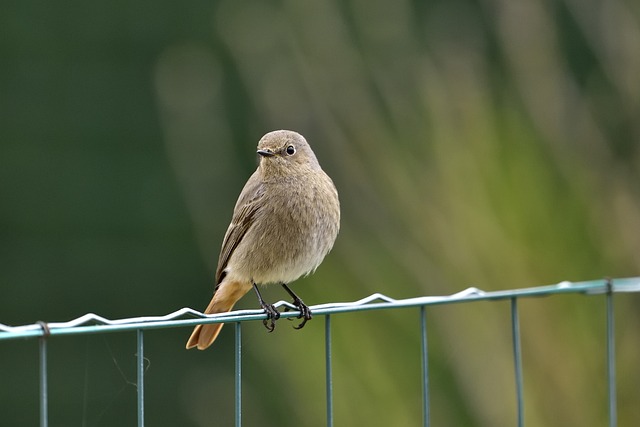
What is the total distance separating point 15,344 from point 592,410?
3024 mm

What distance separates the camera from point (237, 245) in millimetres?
3961

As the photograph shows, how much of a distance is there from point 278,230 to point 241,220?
0.61 feet

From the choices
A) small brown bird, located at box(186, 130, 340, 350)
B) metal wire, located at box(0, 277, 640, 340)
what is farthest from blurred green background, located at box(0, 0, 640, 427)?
metal wire, located at box(0, 277, 640, 340)

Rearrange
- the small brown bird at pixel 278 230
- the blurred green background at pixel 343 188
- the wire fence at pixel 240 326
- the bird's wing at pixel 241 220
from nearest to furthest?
the wire fence at pixel 240 326, the small brown bird at pixel 278 230, the bird's wing at pixel 241 220, the blurred green background at pixel 343 188

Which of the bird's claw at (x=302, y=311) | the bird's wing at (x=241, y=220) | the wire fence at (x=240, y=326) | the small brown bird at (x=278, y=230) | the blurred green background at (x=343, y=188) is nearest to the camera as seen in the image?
the wire fence at (x=240, y=326)

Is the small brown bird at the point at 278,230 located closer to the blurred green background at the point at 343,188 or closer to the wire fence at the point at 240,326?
the blurred green background at the point at 343,188

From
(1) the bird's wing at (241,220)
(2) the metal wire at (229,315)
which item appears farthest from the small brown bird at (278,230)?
(2) the metal wire at (229,315)

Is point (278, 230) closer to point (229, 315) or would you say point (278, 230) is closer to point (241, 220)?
point (241, 220)

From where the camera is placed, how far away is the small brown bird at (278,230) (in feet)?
12.6

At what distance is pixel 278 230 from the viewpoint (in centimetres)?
385

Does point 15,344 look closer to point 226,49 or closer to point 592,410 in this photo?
point 226,49

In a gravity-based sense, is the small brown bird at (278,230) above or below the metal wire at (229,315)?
above

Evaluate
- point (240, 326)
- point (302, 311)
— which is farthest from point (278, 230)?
point (240, 326)

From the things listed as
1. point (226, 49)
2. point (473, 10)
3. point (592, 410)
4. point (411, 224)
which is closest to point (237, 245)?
point (411, 224)
